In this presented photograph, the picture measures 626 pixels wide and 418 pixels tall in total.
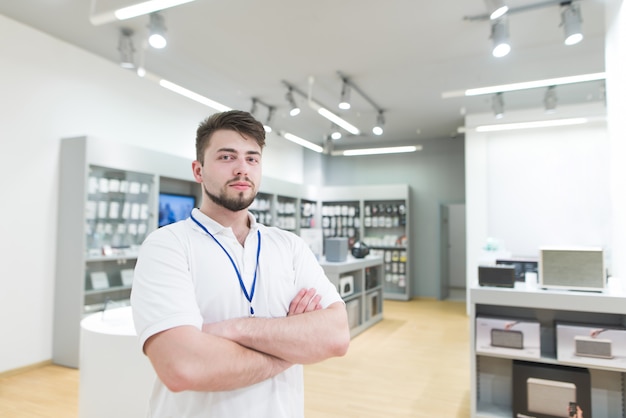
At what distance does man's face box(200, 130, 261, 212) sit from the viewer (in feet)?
4.53

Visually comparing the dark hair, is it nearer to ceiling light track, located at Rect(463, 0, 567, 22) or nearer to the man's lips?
the man's lips

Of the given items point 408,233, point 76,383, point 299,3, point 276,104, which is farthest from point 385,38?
point 408,233

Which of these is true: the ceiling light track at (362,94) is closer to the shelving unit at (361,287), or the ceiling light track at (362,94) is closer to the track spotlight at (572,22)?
the shelving unit at (361,287)

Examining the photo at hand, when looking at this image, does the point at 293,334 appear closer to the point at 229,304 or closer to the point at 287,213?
the point at 229,304

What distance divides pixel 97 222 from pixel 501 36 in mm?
5002

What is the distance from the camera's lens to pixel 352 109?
24.9 ft

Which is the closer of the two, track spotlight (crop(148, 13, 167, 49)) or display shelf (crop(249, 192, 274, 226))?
track spotlight (crop(148, 13, 167, 49))

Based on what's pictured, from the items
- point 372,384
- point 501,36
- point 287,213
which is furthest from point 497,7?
point 287,213

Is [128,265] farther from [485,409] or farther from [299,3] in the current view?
[485,409]

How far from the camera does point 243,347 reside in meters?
1.21

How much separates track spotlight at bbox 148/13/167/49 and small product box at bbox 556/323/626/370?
170 inches

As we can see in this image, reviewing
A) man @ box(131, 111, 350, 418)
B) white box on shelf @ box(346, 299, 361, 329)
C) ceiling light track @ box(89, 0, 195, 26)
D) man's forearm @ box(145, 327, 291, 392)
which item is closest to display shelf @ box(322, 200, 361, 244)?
white box on shelf @ box(346, 299, 361, 329)

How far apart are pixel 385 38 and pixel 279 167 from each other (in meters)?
5.30

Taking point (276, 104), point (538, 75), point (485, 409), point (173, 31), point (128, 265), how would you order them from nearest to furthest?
point (485, 409), point (173, 31), point (128, 265), point (538, 75), point (276, 104)
